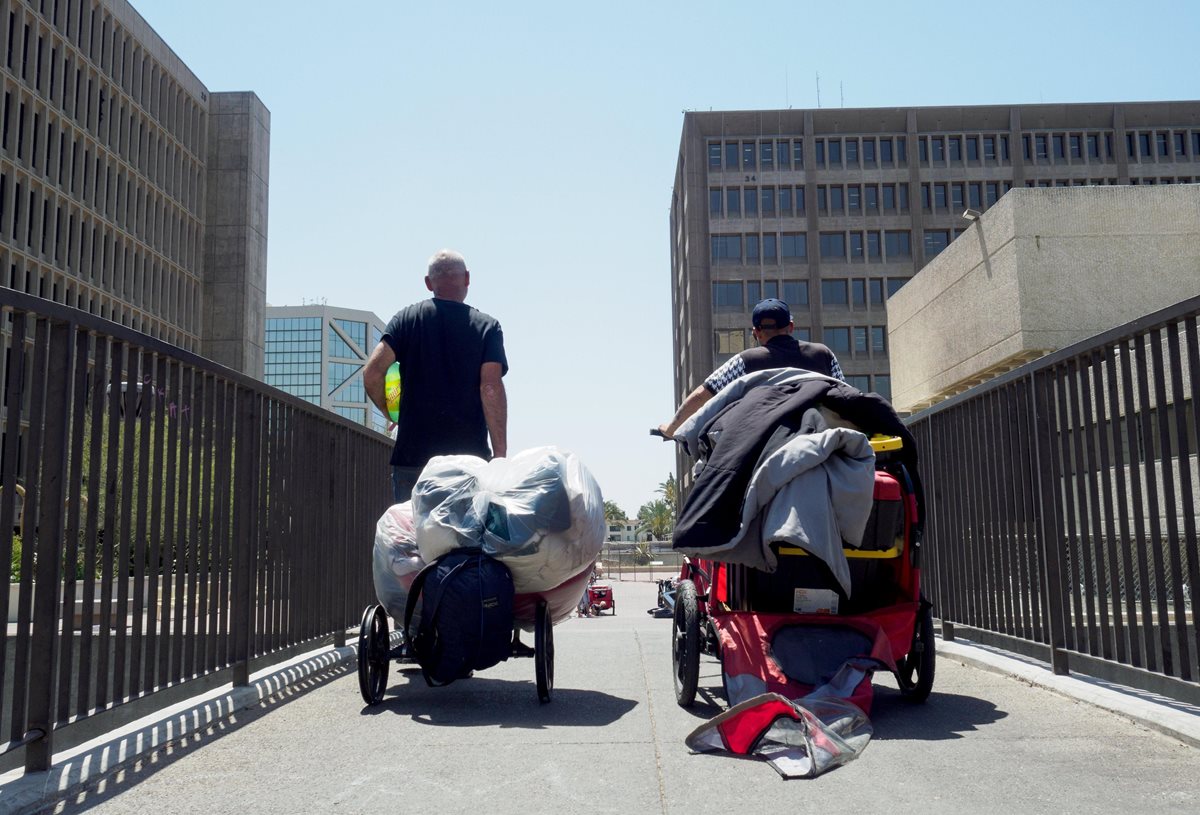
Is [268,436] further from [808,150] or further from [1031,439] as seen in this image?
[808,150]

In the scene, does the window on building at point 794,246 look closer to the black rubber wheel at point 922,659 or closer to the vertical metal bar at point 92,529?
the black rubber wheel at point 922,659

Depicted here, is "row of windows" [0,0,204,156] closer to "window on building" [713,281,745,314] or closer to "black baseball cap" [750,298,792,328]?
"window on building" [713,281,745,314]

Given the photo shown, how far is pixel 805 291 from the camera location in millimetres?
77500

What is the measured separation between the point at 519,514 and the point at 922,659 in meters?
1.73

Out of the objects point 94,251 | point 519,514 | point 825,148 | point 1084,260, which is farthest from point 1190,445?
point 825,148

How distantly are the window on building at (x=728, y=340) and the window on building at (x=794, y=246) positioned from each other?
250 inches

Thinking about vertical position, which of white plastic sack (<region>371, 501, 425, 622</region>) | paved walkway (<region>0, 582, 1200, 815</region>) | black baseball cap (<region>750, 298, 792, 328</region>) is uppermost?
black baseball cap (<region>750, 298, 792, 328</region>)

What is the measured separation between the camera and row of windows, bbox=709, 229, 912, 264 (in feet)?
254

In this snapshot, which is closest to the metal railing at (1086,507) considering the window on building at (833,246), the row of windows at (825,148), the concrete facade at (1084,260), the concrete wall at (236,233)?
the concrete facade at (1084,260)

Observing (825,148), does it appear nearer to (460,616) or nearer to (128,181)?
(128,181)

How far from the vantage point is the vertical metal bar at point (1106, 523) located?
443 cm

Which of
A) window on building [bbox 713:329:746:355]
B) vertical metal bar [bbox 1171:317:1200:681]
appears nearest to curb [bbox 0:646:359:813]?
vertical metal bar [bbox 1171:317:1200:681]

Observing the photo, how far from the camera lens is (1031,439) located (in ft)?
17.5

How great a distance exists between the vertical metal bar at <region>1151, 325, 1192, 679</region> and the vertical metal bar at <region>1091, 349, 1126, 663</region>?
1.35 feet
